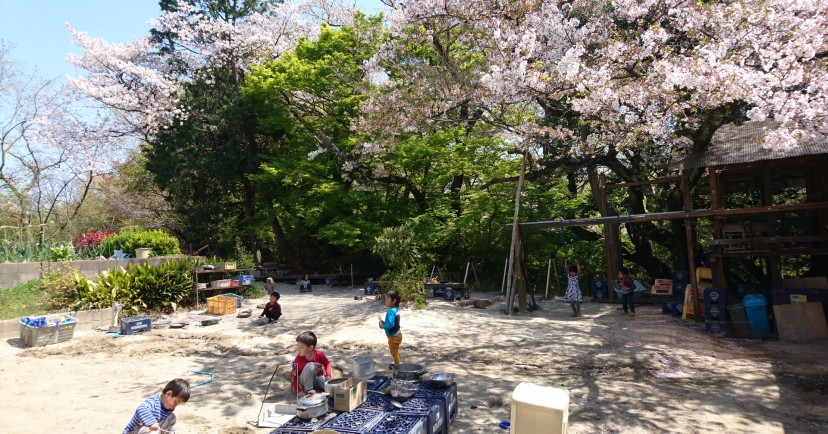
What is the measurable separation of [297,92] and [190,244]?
929 centimetres

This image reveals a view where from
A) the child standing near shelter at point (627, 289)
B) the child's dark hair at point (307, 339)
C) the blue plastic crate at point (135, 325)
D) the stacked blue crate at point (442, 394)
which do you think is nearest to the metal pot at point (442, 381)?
the stacked blue crate at point (442, 394)

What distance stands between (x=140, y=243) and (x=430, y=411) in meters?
13.7

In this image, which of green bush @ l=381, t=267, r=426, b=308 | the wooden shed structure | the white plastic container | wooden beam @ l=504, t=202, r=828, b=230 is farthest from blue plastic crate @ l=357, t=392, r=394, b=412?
wooden beam @ l=504, t=202, r=828, b=230

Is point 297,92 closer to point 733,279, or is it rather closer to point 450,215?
point 450,215

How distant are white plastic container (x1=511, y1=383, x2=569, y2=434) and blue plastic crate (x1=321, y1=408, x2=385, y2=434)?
4.39ft

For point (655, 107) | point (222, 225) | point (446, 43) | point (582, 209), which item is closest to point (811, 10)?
point (655, 107)

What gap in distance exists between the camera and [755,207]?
33.5 ft

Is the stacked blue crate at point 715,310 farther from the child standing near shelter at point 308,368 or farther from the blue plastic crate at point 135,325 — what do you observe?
the blue plastic crate at point 135,325

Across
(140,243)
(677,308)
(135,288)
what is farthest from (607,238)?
(140,243)

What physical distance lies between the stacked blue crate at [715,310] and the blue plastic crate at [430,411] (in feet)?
25.2

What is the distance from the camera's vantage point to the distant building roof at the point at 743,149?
9.70m

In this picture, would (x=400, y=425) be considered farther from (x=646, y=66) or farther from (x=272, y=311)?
(x=646, y=66)

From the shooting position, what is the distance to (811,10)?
833 cm

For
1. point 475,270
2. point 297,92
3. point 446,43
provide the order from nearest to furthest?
point 446,43 < point 475,270 < point 297,92
